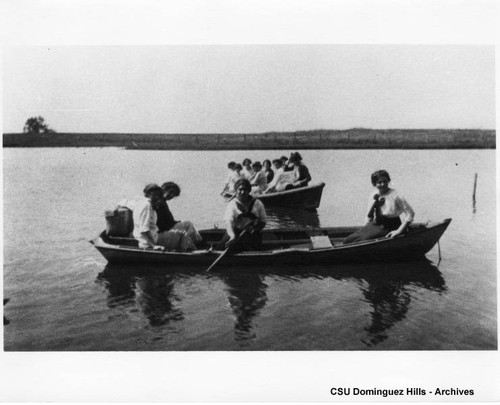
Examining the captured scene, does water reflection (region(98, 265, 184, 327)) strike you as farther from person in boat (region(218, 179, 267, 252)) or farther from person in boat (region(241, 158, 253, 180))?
person in boat (region(241, 158, 253, 180))

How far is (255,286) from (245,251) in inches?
24.9

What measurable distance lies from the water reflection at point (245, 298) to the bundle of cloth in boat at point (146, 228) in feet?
2.85

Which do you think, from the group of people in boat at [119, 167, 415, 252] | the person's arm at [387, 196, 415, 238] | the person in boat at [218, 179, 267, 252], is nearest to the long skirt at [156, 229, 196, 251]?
the group of people in boat at [119, 167, 415, 252]

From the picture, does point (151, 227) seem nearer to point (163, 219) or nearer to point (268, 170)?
point (163, 219)

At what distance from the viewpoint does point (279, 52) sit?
24.1 feet

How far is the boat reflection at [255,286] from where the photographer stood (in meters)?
7.37

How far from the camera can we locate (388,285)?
28.0 ft

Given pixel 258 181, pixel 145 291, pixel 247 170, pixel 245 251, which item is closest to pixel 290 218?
pixel 258 181

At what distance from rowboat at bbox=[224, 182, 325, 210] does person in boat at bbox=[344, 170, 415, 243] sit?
5007mm

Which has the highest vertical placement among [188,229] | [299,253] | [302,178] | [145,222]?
[302,178]

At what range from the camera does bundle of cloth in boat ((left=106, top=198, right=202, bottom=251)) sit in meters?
8.34

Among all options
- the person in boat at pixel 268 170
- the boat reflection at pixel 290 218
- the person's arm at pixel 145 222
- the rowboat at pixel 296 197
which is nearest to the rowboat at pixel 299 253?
the person's arm at pixel 145 222

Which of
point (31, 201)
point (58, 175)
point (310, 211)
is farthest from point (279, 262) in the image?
point (58, 175)
